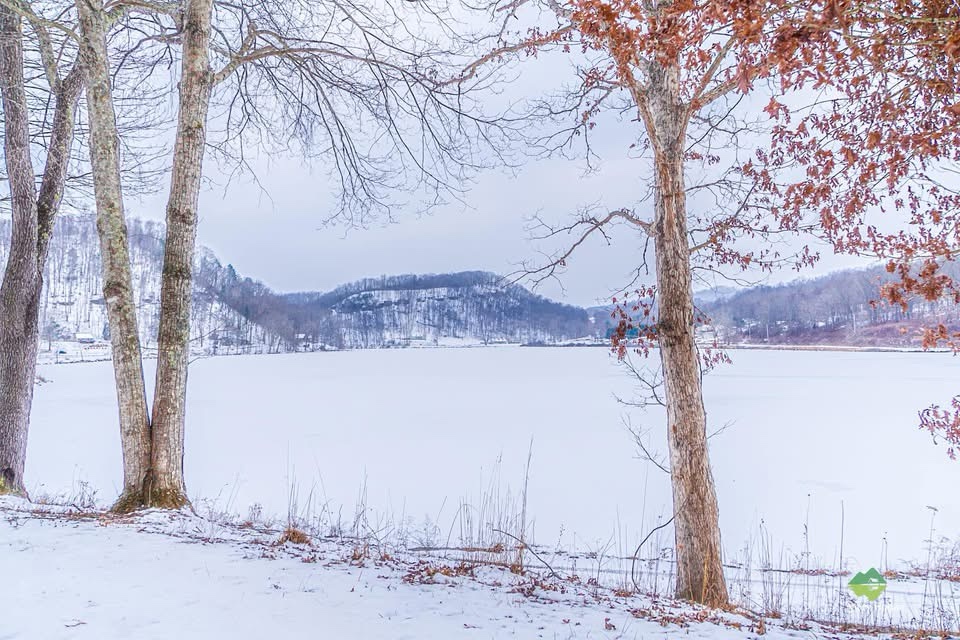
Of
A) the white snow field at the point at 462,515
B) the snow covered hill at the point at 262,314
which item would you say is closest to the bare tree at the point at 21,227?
the white snow field at the point at 462,515

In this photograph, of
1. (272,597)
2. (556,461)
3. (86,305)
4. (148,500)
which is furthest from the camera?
(86,305)

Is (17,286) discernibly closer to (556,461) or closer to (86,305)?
(556,461)

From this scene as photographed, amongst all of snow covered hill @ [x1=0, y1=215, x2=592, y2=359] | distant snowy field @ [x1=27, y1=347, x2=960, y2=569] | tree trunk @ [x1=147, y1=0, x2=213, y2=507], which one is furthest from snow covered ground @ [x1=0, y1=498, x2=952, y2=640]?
snow covered hill @ [x1=0, y1=215, x2=592, y2=359]

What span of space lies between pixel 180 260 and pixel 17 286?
2869 millimetres

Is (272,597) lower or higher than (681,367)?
lower

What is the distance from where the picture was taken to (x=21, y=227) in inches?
260

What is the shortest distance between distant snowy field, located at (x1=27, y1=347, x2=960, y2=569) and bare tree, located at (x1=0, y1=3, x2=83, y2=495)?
1.74 metres

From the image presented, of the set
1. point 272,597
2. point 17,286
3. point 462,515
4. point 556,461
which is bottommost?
point 556,461

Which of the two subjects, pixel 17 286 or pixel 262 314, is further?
pixel 262 314

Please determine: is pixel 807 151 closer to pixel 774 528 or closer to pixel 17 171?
pixel 774 528

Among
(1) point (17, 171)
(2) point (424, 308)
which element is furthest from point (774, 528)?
(2) point (424, 308)

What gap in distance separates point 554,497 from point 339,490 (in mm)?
4174

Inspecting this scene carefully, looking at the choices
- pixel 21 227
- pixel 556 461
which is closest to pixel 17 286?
pixel 21 227

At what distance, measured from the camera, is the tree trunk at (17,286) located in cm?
641
